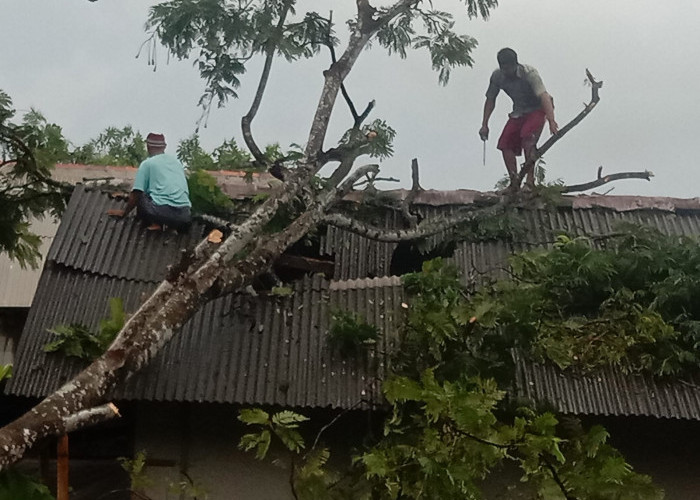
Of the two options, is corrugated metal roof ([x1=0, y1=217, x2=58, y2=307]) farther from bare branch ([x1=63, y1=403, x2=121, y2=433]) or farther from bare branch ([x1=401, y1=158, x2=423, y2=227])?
bare branch ([x1=63, y1=403, x2=121, y2=433])

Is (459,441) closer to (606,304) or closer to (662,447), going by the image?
(606,304)

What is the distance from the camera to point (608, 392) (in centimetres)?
568

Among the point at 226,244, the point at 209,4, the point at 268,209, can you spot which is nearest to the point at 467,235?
the point at 268,209

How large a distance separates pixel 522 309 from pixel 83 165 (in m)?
7.50

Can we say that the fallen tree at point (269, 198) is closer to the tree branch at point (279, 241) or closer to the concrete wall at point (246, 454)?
the tree branch at point (279, 241)

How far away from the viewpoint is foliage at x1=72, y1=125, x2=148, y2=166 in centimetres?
1155

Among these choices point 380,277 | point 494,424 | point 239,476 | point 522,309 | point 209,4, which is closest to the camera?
point 494,424

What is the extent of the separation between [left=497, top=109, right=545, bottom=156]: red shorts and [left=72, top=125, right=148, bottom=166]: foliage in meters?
6.00

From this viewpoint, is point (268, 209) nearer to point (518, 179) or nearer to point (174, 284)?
point (174, 284)

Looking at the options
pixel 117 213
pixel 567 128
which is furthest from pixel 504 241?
→ pixel 117 213

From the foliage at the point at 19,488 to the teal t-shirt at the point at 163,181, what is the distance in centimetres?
309

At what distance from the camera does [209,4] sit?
7.79 metres

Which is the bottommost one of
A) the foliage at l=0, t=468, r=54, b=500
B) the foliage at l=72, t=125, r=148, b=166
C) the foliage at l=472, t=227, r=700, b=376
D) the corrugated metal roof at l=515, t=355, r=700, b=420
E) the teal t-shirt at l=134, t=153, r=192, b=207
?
the foliage at l=0, t=468, r=54, b=500

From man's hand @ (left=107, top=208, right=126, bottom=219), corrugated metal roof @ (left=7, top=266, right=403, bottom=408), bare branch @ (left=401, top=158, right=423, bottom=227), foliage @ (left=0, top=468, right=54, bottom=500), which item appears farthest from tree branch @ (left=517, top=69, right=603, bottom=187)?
foliage @ (left=0, top=468, right=54, bottom=500)
